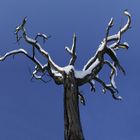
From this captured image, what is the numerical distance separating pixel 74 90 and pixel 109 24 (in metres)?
2.08

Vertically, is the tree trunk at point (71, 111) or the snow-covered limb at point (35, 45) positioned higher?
the snow-covered limb at point (35, 45)

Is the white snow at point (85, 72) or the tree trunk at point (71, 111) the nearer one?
the tree trunk at point (71, 111)

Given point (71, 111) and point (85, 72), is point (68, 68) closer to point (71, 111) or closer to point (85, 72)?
point (85, 72)

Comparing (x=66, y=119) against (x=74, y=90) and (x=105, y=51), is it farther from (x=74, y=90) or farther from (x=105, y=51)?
(x=105, y=51)

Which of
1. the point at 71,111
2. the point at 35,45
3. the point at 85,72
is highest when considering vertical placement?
the point at 35,45

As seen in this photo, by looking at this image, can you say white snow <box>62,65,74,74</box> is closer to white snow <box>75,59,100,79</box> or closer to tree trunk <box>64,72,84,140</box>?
tree trunk <box>64,72,84,140</box>

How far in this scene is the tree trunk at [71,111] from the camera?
42.7 feet

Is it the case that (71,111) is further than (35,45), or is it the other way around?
(35,45)

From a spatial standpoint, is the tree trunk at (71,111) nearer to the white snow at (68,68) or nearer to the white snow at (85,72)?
the white snow at (68,68)

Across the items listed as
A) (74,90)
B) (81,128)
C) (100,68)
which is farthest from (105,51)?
(81,128)

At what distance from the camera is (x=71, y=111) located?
13305 millimetres

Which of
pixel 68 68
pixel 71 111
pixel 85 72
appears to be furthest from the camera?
pixel 85 72

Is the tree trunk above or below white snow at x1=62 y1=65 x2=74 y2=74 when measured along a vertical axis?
below

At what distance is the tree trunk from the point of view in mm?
13000
